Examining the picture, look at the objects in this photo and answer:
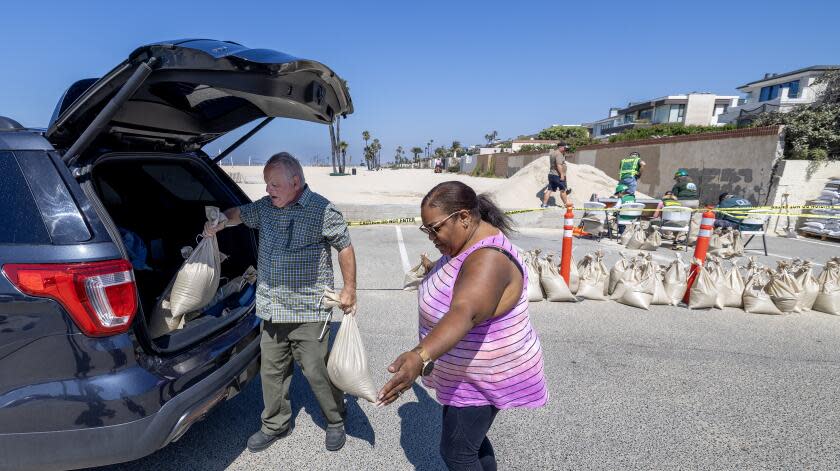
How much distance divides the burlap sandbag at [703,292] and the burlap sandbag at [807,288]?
914mm

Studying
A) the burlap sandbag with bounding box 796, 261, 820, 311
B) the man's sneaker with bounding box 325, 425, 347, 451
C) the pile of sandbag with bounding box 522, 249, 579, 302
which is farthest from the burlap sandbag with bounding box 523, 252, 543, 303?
the man's sneaker with bounding box 325, 425, 347, 451

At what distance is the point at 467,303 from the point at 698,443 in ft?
7.16

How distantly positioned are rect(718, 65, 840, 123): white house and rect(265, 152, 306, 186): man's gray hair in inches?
1688

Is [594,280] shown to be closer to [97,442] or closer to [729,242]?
[729,242]

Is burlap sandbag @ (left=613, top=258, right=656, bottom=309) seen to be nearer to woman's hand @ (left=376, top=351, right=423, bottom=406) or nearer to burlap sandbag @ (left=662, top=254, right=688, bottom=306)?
burlap sandbag @ (left=662, top=254, right=688, bottom=306)

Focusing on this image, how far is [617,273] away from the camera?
5.23 m

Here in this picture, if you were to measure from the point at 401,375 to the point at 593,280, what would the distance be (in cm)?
446

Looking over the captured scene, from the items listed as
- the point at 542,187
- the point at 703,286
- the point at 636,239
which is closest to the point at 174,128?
the point at 703,286

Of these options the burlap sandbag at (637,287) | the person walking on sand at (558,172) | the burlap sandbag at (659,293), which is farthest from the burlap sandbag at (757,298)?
the person walking on sand at (558,172)

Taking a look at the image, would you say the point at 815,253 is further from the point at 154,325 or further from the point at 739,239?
the point at 154,325

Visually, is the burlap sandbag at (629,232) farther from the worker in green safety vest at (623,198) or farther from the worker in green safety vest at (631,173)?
the worker in green safety vest at (631,173)

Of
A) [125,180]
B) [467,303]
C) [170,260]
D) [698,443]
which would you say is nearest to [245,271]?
[170,260]

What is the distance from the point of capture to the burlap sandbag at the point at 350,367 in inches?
86.9

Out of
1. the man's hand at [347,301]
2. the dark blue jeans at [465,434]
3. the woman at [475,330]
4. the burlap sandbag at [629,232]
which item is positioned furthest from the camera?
the burlap sandbag at [629,232]
